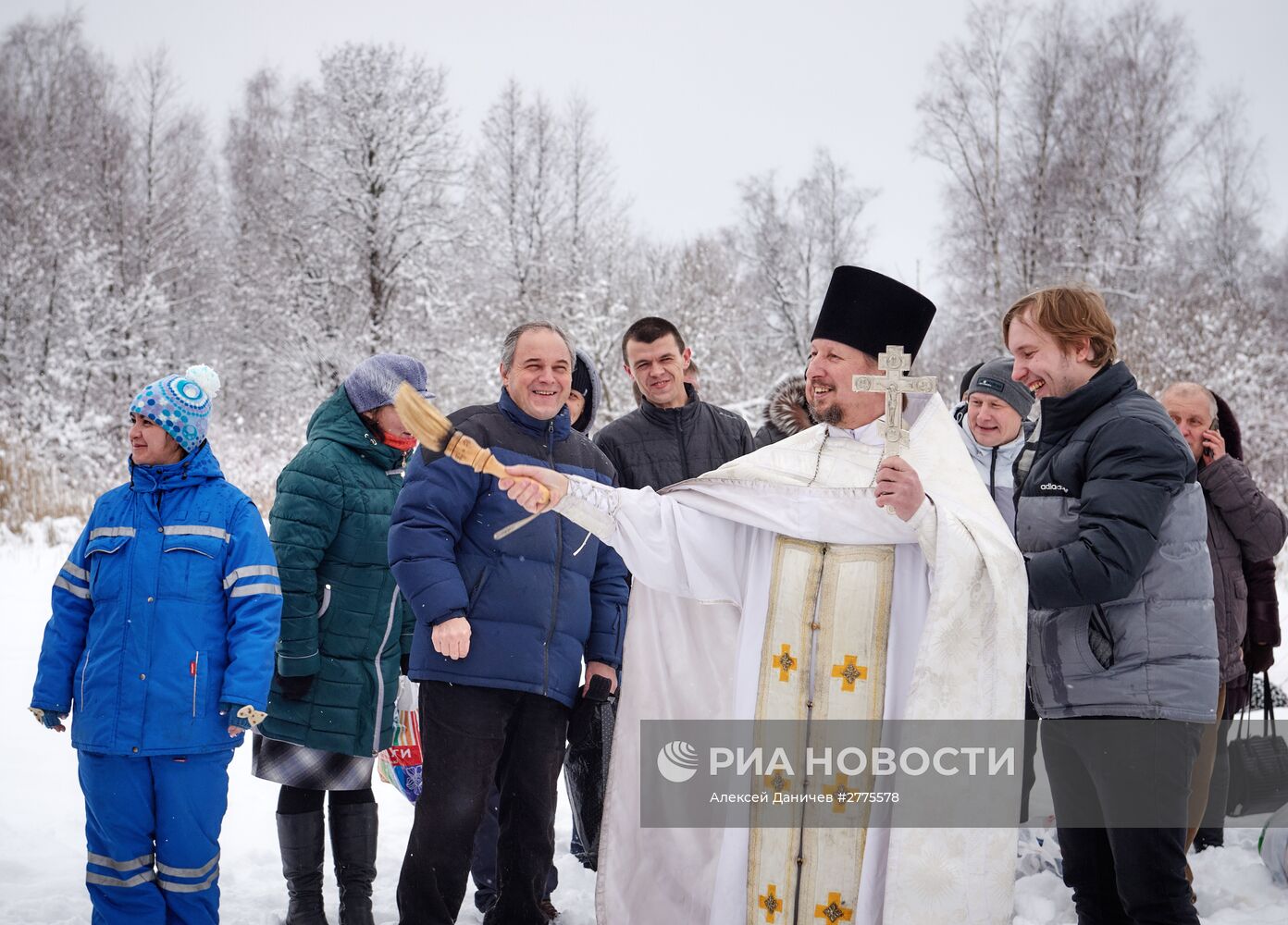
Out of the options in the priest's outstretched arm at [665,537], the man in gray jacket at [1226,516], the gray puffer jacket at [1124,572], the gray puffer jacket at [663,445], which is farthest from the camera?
the gray puffer jacket at [663,445]

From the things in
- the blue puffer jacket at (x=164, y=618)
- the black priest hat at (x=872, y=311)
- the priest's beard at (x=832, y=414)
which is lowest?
the blue puffer jacket at (x=164, y=618)

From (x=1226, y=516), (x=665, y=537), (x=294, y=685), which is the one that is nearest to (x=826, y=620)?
(x=665, y=537)

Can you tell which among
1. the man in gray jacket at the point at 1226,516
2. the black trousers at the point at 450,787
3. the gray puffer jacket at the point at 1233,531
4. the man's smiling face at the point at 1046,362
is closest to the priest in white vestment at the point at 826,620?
the man's smiling face at the point at 1046,362

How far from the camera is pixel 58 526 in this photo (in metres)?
11.5

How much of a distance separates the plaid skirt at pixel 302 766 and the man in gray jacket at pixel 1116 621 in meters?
2.54

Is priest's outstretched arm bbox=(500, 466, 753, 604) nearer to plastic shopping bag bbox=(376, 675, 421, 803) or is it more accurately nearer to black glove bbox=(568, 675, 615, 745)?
black glove bbox=(568, 675, 615, 745)

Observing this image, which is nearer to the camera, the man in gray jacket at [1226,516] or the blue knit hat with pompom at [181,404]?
the blue knit hat with pompom at [181,404]

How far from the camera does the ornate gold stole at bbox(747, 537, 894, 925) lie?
2.89 metres

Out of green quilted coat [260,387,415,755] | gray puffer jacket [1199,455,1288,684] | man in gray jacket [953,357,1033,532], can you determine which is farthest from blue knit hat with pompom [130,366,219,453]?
gray puffer jacket [1199,455,1288,684]

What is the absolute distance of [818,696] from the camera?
9.68ft

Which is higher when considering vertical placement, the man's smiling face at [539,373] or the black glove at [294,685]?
the man's smiling face at [539,373]

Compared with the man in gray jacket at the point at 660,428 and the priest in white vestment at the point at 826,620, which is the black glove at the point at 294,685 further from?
the man in gray jacket at the point at 660,428

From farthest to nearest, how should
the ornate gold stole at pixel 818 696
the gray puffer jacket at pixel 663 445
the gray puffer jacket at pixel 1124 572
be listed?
1. the gray puffer jacket at pixel 663 445
2. the ornate gold stole at pixel 818 696
3. the gray puffer jacket at pixel 1124 572

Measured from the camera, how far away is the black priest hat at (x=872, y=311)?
301 cm
